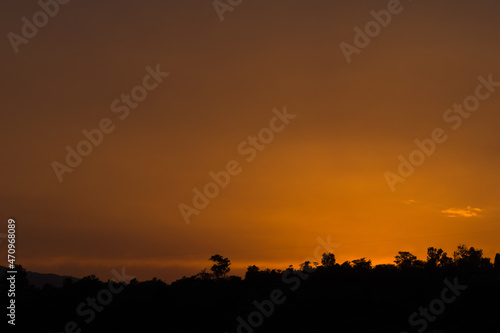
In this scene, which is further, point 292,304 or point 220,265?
point 220,265

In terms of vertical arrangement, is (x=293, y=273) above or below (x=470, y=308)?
above

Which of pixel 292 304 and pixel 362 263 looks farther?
pixel 362 263

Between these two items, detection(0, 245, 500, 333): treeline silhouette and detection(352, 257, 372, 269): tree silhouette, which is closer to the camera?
detection(0, 245, 500, 333): treeline silhouette

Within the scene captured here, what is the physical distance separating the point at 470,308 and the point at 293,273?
81.5 feet

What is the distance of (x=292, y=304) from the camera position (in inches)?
1996

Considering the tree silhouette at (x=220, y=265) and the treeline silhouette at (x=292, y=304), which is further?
the tree silhouette at (x=220, y=265)

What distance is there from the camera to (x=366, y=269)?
217 ft

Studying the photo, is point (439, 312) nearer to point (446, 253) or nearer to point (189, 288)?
point (189, 288)

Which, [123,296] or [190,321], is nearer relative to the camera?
[190,321]

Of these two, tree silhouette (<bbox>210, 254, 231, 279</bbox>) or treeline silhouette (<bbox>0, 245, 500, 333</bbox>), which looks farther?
tree silhouette (<bbox>210, 254, 231, 279</bbox>)

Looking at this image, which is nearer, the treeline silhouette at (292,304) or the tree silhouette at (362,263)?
the treeline silhouette at (292,304)

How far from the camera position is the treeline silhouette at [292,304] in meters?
44.8

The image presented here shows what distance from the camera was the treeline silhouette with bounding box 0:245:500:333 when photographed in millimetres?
44844

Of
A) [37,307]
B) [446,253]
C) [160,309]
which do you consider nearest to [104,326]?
[160,309]
